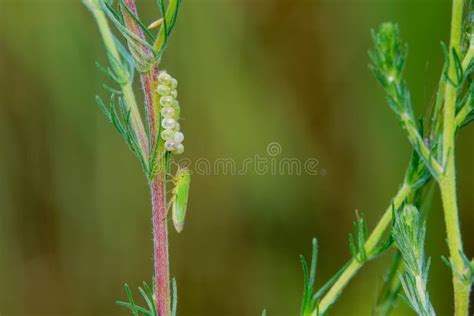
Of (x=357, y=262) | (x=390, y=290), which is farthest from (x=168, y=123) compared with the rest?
(x=390, y=290)

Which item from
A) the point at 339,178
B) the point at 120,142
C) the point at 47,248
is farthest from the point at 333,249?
the point at 47,248

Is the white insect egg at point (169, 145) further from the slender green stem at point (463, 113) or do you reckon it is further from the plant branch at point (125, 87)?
the slender green stem at point (463, 113)

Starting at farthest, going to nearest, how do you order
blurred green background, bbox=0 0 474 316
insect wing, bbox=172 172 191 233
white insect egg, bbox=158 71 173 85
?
blurred green background, bbox=0 0 474 316, insect wing, bbox=172 172 191 233, white insect egg, bbox=158 71 173 85

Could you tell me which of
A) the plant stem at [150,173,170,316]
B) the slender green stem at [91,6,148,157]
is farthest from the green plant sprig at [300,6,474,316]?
the slender green stem at [91,6,148,157]

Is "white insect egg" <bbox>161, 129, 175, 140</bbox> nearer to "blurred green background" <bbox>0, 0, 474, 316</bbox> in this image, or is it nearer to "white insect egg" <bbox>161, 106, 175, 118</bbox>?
"white insect egg" <bbox>161, 106, 175, 118</bbox>

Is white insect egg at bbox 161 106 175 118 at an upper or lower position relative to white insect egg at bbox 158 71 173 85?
lower

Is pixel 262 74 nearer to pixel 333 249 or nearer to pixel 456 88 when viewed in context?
pixel 333 249

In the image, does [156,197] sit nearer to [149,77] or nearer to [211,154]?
[149,77]
